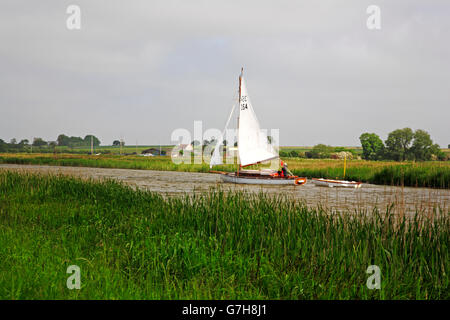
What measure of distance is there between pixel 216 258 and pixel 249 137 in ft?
72.2

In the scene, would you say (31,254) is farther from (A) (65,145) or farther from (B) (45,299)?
(A) (65,145)

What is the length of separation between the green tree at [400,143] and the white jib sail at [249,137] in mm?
45723

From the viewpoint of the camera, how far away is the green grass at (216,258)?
509cm

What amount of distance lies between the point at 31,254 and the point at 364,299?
5584 mm

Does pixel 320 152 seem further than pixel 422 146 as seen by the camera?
Yes

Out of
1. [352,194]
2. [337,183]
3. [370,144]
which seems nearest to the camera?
[352,194]

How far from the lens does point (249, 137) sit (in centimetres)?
2789

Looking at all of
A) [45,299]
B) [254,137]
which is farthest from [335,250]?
[254,137]

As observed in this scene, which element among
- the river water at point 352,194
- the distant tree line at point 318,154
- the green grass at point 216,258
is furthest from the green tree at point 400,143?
the green grass at point 216,258

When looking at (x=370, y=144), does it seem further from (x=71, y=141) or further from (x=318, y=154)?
(x=71, y=141)

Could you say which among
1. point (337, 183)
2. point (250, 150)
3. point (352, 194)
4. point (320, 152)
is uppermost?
point (320, 152)

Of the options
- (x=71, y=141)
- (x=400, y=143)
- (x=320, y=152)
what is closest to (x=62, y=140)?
(x=71, y=141)
